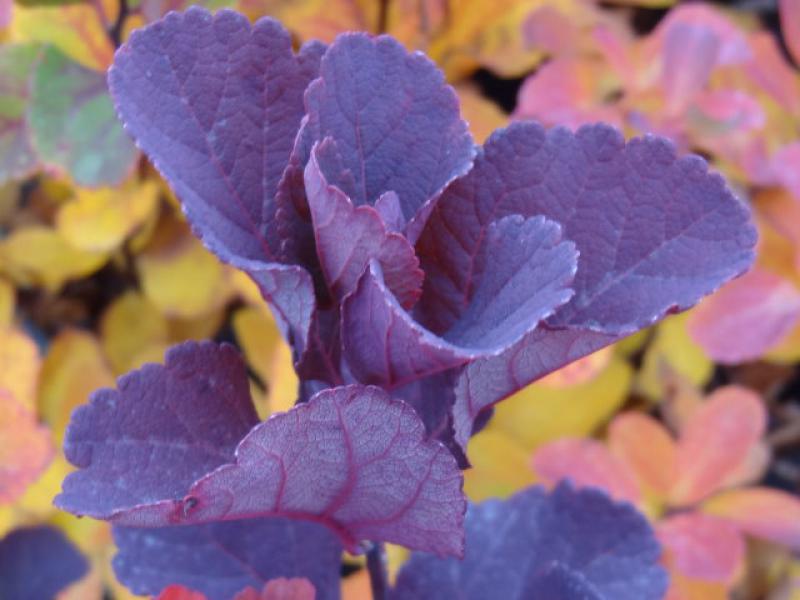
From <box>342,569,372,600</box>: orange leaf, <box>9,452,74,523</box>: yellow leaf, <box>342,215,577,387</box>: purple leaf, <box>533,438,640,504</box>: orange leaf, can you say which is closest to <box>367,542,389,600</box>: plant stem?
<box>342,215,577,387</box>: purple leaf

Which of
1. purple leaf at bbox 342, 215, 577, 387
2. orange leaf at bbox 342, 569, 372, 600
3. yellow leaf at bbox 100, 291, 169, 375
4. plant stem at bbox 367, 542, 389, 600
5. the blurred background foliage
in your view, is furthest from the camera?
yellow leaf at bbox 100, 291, 169, 375

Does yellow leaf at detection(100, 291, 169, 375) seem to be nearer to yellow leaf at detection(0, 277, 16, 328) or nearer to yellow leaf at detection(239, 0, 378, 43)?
yellow leaf at detection(0, 277, 16, 328)

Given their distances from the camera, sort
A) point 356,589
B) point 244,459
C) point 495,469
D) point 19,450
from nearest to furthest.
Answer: point 244,459 < point 356,589 < point 19,450 < point 495,469

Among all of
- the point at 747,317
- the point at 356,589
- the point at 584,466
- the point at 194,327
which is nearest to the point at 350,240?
the point at 356,589

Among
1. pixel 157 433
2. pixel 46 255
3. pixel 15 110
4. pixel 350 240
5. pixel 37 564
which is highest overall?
pixel 350 240

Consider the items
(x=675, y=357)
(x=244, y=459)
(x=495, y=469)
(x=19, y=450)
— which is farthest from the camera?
(x=675, y=357)

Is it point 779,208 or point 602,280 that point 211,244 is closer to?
point 602,280

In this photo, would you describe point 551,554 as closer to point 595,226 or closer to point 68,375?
point 595,226
